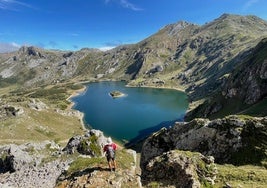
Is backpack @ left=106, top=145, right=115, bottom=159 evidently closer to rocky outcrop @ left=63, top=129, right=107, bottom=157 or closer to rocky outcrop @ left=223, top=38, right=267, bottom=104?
rocky outcrop @ left=63, top=129, right=107, bottom=157

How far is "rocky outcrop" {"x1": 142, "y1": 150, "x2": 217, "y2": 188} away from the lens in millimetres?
23234

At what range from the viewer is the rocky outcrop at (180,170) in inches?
915

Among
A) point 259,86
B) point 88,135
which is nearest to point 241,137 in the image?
point 88,135

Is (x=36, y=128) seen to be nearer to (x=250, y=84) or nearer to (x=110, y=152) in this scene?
(x=250, y=84)

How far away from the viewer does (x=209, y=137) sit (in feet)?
119

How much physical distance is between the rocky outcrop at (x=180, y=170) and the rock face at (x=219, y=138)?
2.42 meters

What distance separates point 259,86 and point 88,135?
8343cm

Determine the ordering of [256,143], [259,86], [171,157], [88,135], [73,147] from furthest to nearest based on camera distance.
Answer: [259,86]
[88,135]
[73,147]
[256,143]
[171,157]

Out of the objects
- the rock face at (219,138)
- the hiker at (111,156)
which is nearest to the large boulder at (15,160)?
the rock face at (219,138)

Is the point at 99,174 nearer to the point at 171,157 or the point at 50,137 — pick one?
the point at 171,157

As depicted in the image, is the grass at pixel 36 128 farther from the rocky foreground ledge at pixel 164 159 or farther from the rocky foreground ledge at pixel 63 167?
the rocky foreground ledge at pixel 164 159

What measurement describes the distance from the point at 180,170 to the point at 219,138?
1248cm

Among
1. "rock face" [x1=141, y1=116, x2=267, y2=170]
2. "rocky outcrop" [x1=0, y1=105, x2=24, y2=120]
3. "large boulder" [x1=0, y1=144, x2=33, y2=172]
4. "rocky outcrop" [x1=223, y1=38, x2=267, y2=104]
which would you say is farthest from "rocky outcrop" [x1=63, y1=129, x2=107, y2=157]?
"rocky outcrop" [x1=0, y1=105, x2=24, y2=120]

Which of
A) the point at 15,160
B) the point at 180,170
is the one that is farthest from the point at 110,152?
the point at 15,160
